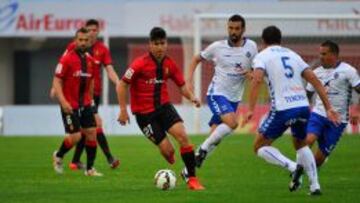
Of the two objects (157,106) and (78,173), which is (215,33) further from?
(157,106)

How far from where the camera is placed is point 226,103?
18078 mm

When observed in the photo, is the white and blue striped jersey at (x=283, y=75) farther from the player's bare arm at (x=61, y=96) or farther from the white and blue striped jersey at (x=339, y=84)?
the player's bare arm at (x=61, y=96)

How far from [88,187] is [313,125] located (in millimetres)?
3574

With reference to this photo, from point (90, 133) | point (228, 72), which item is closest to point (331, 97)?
point (228, 72)

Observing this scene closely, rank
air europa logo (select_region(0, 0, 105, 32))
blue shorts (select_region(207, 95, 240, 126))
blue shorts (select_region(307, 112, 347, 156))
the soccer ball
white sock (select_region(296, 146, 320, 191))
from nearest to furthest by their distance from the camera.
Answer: white sock (select_region(296, 146, 320, 191))
the soccer ball
blue shorts (select_region(307, 112, 347, 156))
blue shorts (select_region(207, 95, 240, 126))
air europa logo (select_region(0, 0, 105, 32))

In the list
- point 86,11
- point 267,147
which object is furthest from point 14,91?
point 267,147

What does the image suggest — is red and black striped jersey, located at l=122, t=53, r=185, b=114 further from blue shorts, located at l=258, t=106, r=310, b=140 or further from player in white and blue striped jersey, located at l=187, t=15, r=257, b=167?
player in white and blue striped jersey, located at l=187, t=15, r=257, b=167

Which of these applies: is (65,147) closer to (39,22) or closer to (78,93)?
(78,93)

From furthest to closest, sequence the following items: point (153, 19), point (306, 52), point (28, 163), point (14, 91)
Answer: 1. point (14, 91)
2. point (153, 19)
3. point (306, 52)
4. point (28, 163)

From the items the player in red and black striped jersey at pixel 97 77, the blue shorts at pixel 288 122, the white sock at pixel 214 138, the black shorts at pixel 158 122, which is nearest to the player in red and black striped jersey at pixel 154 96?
the black shorts at pixel 158 122

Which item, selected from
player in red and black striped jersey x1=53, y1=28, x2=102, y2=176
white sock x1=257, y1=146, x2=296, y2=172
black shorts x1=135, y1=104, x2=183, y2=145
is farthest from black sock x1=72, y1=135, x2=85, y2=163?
white sock x1=257, y1=146, x2=296, y2=172

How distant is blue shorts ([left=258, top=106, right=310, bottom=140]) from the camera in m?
14.1

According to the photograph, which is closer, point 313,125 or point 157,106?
point 157,106

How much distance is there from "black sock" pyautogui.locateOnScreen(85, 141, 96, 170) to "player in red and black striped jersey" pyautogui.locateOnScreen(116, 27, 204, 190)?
245 centimetres
